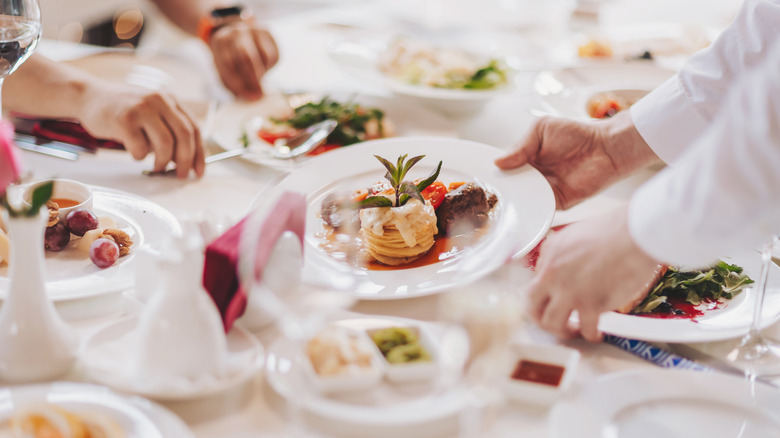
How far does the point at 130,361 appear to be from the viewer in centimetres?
99

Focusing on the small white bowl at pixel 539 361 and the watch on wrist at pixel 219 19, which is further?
the watch on wrist at pixel 219 19

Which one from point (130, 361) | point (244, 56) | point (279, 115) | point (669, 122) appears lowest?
point (279, 115)

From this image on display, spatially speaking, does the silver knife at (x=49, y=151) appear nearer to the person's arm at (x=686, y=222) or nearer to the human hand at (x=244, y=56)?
the human hand at (x=244, y=56)

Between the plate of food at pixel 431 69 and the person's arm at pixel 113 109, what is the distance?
2.30 feet

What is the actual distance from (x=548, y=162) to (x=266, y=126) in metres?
0.85

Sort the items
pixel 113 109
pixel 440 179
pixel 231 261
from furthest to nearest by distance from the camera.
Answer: pixel 113 109 < pixel 440 179 < pixel 231 261

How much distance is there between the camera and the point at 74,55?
8.02ft

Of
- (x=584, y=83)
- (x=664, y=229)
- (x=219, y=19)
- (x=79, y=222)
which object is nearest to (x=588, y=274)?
(x=664, y=229)

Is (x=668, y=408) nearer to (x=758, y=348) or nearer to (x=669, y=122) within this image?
(x=758, y=348)

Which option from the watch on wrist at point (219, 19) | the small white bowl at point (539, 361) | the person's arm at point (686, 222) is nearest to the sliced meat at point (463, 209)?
the person's arm at point (686, 222)

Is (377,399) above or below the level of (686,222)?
below

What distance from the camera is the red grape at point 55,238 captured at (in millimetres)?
1303

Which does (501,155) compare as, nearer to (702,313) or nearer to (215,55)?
(702,313)

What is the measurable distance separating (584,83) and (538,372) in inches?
58.0
